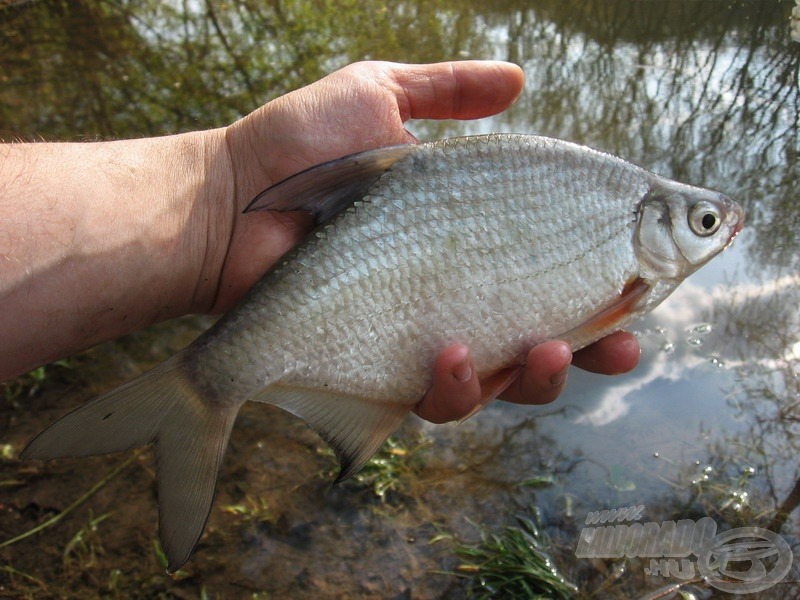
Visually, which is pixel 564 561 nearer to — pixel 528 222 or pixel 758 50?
pixel 528 222

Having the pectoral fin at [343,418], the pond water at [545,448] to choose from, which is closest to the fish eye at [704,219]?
the pectoral fin at [343,418]

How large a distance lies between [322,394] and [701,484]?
2.49 metres

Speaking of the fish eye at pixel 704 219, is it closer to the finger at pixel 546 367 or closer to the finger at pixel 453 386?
the finger at pixel 546 367

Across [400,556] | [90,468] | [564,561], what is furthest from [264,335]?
[90,468]

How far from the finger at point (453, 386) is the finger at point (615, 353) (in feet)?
1.95

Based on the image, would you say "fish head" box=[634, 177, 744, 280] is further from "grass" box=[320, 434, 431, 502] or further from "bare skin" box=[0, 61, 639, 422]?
"grass" box=[320, 434, 431, 502]

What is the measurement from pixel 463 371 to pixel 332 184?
2.28 feet

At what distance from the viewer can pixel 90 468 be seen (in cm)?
361

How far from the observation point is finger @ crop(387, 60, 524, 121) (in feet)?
8.27

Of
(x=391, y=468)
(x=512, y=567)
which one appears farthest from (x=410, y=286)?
(x=391, y=468)

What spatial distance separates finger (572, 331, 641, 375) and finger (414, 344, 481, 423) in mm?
593

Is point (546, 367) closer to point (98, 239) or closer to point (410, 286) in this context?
point (410, 286)

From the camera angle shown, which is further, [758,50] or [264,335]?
[758,50]

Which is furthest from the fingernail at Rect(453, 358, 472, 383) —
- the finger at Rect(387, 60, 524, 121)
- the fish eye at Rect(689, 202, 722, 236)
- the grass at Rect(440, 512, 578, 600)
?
the grass at Rect(440, 512, 578, 600)
